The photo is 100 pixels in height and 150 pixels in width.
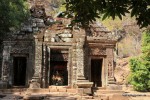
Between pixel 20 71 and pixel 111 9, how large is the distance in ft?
56.2

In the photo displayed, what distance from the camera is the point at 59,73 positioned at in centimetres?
2009

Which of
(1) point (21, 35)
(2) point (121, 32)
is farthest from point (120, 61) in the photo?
(1) point (21, 35)

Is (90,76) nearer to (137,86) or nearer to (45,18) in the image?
(45,18)

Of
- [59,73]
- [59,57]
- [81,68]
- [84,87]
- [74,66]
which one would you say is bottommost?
[84,87]

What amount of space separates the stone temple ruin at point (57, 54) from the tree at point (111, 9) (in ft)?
42.4

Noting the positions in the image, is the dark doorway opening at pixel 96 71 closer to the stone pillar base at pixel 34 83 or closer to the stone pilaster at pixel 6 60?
the stone pillar base at pixel 34 83

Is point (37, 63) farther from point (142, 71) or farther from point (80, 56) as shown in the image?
point (142, 71)

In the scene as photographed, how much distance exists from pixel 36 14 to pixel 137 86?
13577 millimetres

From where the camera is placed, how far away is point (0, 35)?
19078 millimetres

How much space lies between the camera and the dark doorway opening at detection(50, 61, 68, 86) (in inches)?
776

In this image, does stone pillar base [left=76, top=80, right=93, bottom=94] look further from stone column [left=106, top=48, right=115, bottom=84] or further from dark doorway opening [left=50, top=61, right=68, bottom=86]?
dark doorway opening [left=50, top=61, right=68, bottom=86]

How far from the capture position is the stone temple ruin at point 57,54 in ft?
60.7

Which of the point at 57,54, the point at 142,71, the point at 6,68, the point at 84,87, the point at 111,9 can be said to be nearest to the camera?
the point at 111,9

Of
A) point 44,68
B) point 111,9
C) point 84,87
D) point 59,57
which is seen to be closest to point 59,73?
point 59,57
